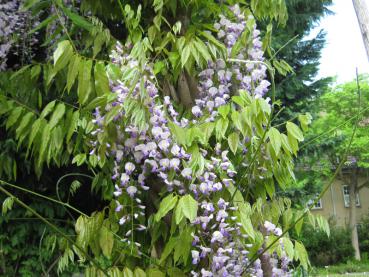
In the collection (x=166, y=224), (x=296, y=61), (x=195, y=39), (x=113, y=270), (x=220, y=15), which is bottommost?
(x=113, y=270)

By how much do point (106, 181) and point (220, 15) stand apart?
2.89ft

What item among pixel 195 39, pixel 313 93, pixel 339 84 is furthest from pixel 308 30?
pixel 339 84

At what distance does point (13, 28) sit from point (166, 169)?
1.90m

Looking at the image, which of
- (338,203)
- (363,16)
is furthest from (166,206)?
(338,203)

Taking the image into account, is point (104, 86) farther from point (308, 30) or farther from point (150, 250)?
point (308, 30)

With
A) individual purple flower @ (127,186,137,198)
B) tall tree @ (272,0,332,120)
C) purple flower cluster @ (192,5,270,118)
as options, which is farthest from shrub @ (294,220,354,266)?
individual purple flower @ (127,186,137,198)

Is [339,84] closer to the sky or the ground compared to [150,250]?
closer to the sky

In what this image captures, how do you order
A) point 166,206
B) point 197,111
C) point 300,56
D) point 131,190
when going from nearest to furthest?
point 166,206 < point 131,190 < point 197,111 < point 300,56

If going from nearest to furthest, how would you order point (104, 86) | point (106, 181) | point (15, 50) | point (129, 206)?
point (104, 86), point (129, 206), point (106, 181), point (15, 50)

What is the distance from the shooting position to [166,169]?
1.62m

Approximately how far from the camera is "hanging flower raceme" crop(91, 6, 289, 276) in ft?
5.17

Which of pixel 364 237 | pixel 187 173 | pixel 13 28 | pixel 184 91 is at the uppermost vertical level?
pixel 13 28

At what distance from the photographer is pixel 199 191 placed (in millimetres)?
1644

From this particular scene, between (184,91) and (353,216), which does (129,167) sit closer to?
(184,91)
